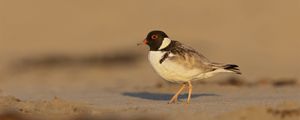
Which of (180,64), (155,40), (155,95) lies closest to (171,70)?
(180,64)

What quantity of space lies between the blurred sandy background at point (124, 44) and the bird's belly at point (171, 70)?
0.40 meters

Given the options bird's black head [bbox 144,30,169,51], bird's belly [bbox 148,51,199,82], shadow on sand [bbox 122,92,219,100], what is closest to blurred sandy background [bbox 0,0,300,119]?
shadow on sand [bbox 122,92,219,100]

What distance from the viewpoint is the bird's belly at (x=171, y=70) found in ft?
46.2

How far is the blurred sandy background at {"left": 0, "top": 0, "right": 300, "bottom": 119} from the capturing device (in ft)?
56.4

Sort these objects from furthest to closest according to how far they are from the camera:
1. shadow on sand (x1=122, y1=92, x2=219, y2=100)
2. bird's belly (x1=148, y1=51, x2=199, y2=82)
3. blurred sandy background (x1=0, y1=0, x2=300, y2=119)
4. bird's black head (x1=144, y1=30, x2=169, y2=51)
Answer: blurred sandy background (x1=0, y1=0, x2=300, y2=119) < shadow on sand (x1=122, y1=92, x2=219, y2=100) < bird's black head (x1=144, y1=30, x2=169, y2=51) < bird's belly (x1=148, y1=51, x2=199, y2=82)

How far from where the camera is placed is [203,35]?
31641 millimetres

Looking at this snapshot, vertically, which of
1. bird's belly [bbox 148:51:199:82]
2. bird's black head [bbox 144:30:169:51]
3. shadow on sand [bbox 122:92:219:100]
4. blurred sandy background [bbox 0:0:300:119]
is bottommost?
bird's belly [bbox 148:51:199:82]

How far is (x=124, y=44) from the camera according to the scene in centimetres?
3106

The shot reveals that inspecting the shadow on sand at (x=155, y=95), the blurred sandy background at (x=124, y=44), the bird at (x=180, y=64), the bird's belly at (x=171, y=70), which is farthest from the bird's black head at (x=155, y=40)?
the shadow on sand at (x=155, y=95)

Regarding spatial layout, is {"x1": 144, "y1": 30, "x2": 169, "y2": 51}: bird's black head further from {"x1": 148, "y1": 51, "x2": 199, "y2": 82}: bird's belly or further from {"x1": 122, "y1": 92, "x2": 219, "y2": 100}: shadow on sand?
{"x1": 122, "y1": 92, "x2": 219, "y2": 100}: shadow on sand

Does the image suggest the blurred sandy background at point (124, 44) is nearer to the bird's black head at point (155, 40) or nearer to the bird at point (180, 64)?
the bird at point (180, 64)

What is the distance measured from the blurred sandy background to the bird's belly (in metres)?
0.40

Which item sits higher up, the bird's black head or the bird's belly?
the bird's black head

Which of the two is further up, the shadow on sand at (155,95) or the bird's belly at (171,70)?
the shadow on sand at (155,95)
